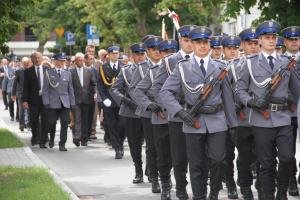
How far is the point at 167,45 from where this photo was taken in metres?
11.1

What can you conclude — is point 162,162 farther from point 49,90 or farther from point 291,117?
point 49,90

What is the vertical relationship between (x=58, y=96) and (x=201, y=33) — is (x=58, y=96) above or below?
below

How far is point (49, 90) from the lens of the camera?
59.7 ft

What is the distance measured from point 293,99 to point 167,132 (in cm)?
188

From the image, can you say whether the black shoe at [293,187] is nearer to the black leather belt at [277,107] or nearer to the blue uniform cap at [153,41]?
the black leather belt at [277,107]

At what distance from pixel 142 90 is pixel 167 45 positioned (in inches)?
26.4

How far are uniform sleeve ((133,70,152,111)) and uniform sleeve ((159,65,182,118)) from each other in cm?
152

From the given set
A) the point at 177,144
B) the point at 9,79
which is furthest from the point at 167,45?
the point at 9,79

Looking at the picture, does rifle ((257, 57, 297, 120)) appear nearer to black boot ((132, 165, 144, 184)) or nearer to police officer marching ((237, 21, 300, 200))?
police officer marching ((237, 21, 300, 200))

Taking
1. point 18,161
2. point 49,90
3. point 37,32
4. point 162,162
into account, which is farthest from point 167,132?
point 37,32

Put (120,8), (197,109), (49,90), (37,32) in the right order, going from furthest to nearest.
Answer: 1. (37,32)
2. (120,8)
3. (49,90)
4. (197,109)

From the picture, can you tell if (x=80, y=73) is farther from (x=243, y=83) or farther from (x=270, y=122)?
(x=270, y=122)

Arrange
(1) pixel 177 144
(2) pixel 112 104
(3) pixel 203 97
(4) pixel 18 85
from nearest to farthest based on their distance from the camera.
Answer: (3) pixel 203 97 < (1) pixel 177 144 < (2) pixel 112 104 < (4) pixel 18 85

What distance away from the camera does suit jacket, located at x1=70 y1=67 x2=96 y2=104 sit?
757 inches
